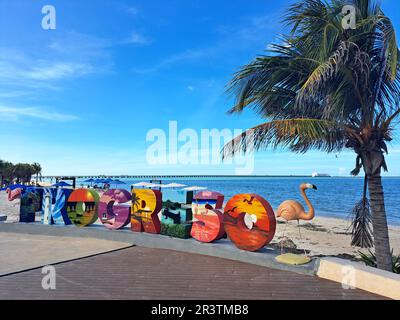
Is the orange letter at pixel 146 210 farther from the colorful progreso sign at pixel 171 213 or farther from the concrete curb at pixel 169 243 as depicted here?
the concrete curb at pixel 169 243

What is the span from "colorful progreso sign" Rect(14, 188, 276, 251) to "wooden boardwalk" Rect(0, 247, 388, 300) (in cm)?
90

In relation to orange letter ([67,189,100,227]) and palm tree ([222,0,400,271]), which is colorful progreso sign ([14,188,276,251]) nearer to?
orange letter ([67,189,100,227])

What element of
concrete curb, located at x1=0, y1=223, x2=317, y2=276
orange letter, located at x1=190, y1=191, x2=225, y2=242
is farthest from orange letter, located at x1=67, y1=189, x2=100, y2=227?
orange letter, located at x1=190, y1=191, x2=225, y2=242

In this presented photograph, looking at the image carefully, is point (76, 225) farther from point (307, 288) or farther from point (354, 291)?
point (354, 291)

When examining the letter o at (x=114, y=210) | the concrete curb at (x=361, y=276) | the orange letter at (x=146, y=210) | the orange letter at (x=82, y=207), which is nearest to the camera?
the concrete curb at (x=361, y=276)

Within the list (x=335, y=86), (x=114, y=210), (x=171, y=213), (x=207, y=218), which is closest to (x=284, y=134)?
(x=335, y=86)

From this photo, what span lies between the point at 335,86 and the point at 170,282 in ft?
19.7

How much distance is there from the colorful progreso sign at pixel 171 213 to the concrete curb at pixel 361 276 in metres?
1.50

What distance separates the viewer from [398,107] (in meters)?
6.83

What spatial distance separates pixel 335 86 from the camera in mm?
7238

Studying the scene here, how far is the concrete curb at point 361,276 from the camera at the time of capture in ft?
15.5

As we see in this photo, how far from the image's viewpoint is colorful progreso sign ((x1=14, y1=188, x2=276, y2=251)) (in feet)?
23.8

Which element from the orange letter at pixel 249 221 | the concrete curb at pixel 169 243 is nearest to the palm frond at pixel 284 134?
the orange letter at pixel 249 221
